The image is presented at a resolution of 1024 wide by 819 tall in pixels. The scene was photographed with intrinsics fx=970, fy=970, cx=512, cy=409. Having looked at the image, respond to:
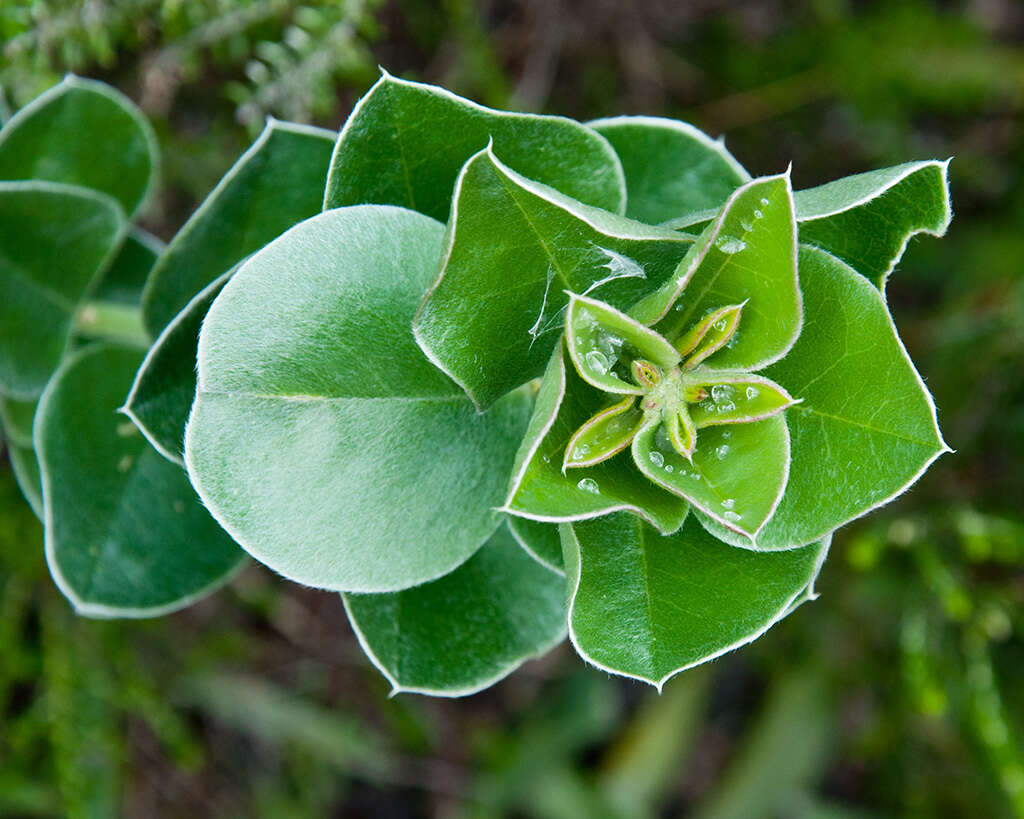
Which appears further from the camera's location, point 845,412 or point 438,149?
point 438,149

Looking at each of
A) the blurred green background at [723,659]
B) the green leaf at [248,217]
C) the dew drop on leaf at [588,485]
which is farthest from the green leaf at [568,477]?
the blurred green background at [723,659]

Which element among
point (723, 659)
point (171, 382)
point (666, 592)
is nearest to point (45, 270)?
point (171, 382)

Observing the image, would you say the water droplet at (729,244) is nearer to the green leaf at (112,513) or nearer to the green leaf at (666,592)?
the green leaf at (666,592)

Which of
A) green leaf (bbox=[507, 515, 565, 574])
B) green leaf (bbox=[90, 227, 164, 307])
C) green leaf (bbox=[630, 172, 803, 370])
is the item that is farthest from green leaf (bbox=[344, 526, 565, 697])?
green leaf (bbox=[90, 227, 164, 307])

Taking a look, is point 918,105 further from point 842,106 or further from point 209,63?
point 209,63

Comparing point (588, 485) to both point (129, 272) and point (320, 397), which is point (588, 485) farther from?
point (129, 272)

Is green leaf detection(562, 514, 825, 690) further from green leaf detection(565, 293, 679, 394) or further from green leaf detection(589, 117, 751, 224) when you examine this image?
green leaf detection(589, 117, 751, 224)
